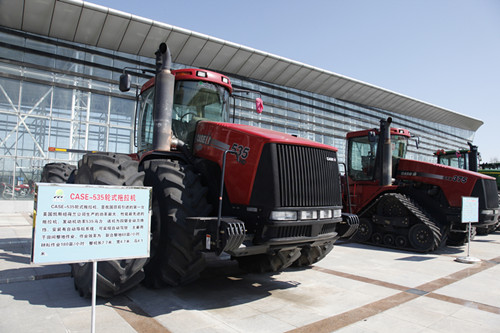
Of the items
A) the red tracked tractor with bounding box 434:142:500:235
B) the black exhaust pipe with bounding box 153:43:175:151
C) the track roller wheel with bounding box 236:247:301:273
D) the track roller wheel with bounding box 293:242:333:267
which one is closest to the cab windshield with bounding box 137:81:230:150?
the black exhaust pipe with bounding box 153:43:175:151

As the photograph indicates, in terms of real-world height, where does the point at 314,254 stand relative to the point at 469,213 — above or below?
below

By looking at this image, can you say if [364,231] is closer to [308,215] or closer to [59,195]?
[308,215]

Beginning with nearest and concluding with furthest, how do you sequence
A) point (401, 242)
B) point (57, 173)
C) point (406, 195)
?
point (57, 173) → point (401, 242) → point (406, 195)

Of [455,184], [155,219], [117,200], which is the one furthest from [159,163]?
[455,184]

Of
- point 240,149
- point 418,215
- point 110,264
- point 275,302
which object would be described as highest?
point 240,149

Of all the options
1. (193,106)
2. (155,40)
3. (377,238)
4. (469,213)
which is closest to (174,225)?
(193,106)

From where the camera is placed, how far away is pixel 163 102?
5.12 meters

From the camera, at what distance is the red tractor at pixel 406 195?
9055 mm

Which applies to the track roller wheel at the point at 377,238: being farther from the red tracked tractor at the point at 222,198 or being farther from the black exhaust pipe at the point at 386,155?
the red tracked tractor at the point at 222,198

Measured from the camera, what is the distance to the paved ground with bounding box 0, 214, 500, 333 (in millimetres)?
3709

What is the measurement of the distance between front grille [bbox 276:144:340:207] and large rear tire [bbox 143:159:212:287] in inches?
42.0

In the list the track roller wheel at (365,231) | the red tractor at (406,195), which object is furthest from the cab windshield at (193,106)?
the track roller wheel at (365,231)

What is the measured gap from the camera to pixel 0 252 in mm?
6996

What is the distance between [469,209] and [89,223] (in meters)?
8.27
